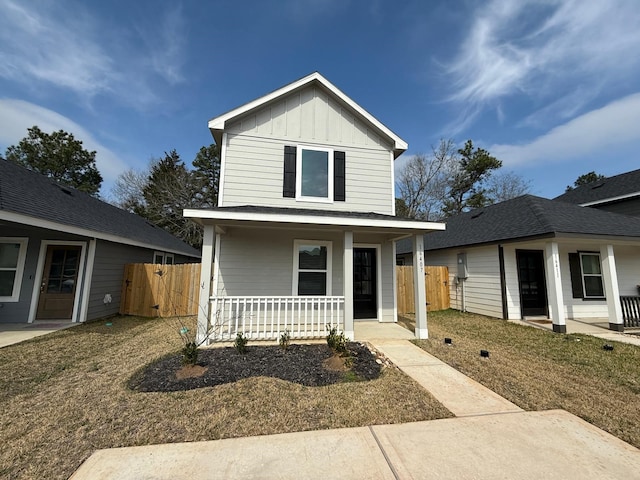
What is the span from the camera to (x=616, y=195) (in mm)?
12680

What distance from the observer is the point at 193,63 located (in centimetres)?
976

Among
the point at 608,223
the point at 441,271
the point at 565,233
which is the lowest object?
the point at 441,271

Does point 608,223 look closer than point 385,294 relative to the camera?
No

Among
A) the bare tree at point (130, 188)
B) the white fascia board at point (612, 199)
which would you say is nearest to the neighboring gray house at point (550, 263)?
the white fascia board at point (612, 199)

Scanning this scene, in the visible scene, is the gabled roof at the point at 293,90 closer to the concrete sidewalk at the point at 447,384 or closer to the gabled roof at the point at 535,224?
the gabled roof at the point at 535,224

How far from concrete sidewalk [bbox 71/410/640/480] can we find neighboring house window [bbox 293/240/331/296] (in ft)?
14.9

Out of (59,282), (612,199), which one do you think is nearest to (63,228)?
(59,282)

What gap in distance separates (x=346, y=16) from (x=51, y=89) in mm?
13470

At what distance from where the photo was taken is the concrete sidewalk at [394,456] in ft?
6.90

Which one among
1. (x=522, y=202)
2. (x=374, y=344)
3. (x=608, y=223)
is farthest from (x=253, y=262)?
(x=608, y=223)

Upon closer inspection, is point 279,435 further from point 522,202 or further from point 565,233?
point 522,202

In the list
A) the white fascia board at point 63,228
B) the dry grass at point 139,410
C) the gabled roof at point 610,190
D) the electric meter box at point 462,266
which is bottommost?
the dry grass at point 139,410

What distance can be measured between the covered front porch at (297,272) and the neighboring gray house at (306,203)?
3cm

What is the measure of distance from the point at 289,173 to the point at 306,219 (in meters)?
2.18
